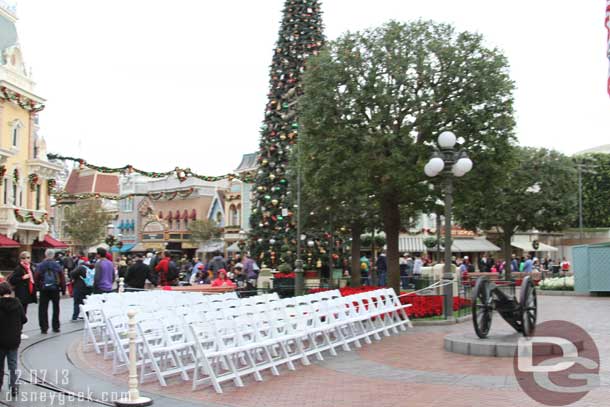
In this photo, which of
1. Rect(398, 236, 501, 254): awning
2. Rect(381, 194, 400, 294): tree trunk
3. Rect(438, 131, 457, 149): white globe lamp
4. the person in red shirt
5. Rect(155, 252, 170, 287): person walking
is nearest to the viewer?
Rect(438, 131, 457, 149): white globe lamp

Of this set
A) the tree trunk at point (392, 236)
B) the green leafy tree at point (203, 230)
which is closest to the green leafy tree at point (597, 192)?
the green leafy tree at point (203, 230)

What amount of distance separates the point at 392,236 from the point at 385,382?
9793 mm

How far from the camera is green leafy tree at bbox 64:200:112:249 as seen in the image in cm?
6275

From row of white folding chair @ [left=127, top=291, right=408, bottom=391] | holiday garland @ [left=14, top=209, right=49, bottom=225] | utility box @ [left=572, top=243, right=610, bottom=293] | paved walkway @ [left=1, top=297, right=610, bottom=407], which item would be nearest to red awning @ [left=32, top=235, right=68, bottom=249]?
holiday garland @ [left=14, top=209, right=49, bottom=225]

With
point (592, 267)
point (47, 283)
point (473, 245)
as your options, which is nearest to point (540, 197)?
point (592, 267)

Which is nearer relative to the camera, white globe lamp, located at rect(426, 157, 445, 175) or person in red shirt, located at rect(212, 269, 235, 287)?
white globe lamp, located at rect(426, 157, 445, 175)

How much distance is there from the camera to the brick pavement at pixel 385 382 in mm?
8031

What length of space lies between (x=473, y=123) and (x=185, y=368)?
10.4m

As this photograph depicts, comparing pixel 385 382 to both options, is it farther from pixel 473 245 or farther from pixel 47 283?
pixel 473 245

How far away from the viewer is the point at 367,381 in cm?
927

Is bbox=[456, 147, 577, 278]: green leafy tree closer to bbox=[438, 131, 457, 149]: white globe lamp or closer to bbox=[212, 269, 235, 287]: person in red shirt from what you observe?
bbox=[212, 269, 235, 287]: person in red shirt

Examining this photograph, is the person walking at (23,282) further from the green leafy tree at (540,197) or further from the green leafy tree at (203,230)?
the green leafy tree at (203,230)

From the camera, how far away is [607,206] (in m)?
59.8

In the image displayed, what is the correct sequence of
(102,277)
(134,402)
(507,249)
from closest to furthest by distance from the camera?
1. (134,402)
2. (102,277)
3. (507,249)
